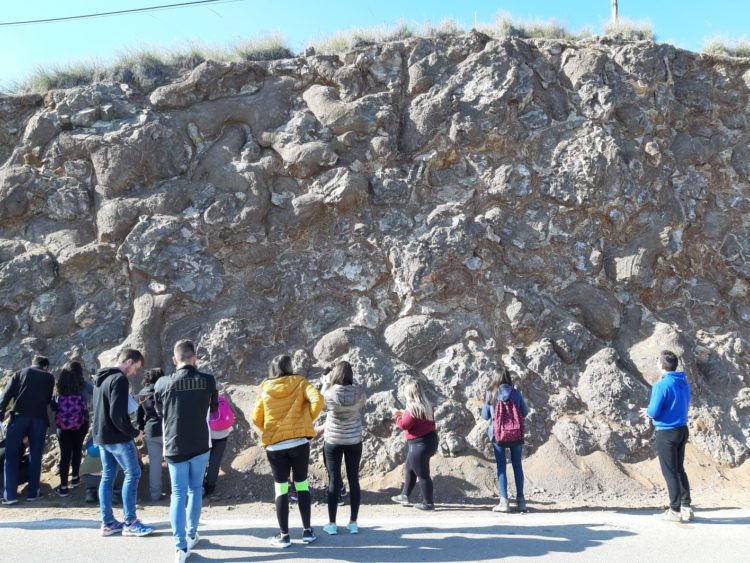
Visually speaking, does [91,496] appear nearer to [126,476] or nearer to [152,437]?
[152,437]

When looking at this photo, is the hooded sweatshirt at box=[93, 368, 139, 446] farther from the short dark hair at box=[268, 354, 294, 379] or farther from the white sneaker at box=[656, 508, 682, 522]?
the white sneaker at box=[656, 508, 682, 522]

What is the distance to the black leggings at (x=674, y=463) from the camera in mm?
5730

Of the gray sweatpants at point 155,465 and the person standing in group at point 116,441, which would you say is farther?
the gray sweatpants at point 155,465

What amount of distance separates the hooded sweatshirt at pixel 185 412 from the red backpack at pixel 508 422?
3.06 m

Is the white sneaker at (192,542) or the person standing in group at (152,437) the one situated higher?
the person standing in group at (152,437)

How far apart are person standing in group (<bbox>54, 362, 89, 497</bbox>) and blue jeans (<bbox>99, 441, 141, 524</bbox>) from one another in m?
2.12

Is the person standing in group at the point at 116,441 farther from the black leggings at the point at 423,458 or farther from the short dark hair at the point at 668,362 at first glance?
the short dark hair at the point at 668,362

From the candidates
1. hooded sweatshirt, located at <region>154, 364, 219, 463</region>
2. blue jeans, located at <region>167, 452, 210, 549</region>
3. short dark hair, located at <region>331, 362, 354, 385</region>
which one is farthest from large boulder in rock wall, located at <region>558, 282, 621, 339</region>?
blue jeans, located at <region>167, 452, 210, 549</region>

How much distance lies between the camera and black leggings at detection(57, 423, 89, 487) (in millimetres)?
6992

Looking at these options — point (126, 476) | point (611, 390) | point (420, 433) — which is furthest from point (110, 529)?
A: point (611, 390)

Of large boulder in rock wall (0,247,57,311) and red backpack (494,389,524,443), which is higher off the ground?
large boulder in rock wall (0,247,57,311)

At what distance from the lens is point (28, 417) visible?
6840 millimetres

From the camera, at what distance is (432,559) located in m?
4.69

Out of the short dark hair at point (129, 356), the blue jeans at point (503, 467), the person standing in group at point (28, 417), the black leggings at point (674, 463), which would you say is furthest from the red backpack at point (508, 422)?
the person standing in group at point (28, 417)
